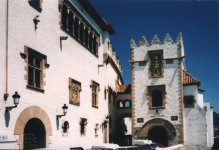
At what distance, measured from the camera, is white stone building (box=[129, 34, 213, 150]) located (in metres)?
34.2

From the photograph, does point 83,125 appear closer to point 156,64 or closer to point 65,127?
point 65,127

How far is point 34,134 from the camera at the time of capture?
58.4ft

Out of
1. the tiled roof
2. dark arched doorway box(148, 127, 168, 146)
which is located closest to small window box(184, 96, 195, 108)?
the tiled roof

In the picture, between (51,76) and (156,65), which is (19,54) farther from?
(156,65)

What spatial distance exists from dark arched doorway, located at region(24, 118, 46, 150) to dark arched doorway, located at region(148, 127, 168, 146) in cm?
1985

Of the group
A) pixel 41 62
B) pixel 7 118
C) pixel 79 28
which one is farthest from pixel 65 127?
pixel 79 28

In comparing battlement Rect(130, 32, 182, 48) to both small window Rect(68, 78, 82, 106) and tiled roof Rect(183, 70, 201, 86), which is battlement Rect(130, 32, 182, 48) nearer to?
tiled roof Rect(183, 70, 201, 86)

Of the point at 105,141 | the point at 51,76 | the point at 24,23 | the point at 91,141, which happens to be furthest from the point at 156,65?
the point at 24,23

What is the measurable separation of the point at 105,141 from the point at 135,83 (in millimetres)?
8893

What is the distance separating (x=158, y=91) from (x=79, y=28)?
14.7 m

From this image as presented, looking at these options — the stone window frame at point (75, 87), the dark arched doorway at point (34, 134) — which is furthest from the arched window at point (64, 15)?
the dark arched doorway at point (34, 134)

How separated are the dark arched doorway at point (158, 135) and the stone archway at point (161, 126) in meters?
1.01

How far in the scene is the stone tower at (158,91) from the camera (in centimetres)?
3459

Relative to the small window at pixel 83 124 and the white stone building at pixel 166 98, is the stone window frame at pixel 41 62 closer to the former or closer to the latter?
the small window at pixel 83 124
